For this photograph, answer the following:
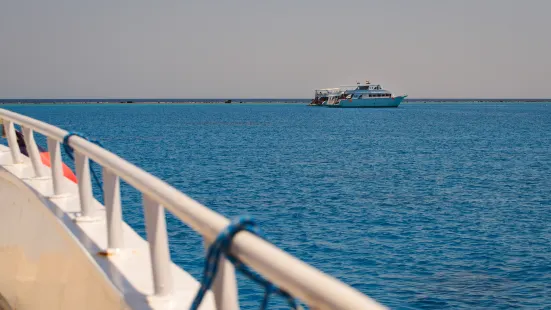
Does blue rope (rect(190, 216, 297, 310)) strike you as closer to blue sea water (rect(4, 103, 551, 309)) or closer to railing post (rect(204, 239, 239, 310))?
railing post (rect(204, 239, 239, 310))

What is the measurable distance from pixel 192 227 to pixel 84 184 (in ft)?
6.99

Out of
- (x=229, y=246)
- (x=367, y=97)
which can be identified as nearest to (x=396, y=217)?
(x=229, y=246)

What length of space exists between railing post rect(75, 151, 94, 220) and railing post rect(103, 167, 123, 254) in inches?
16.8

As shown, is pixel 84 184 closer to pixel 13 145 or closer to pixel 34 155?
pixel 34 155

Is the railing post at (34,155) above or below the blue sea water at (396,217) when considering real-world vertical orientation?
above

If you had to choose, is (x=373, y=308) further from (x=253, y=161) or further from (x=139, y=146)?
(x=139, y=146)

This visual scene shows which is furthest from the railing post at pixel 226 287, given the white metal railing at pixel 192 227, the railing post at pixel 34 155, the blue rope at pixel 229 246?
the railing post at pixel 34 155

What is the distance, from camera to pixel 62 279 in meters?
3.85

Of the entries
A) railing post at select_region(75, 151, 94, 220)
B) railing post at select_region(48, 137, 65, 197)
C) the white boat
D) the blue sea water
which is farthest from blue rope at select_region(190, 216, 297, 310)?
the white boat

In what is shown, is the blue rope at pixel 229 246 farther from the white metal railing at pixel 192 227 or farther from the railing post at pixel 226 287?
the railing post at pixel 226 287

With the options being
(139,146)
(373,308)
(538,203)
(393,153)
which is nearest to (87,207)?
(373,308)

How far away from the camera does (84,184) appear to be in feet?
12.7

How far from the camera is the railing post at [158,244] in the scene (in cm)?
255

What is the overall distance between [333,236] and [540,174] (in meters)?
22.1
